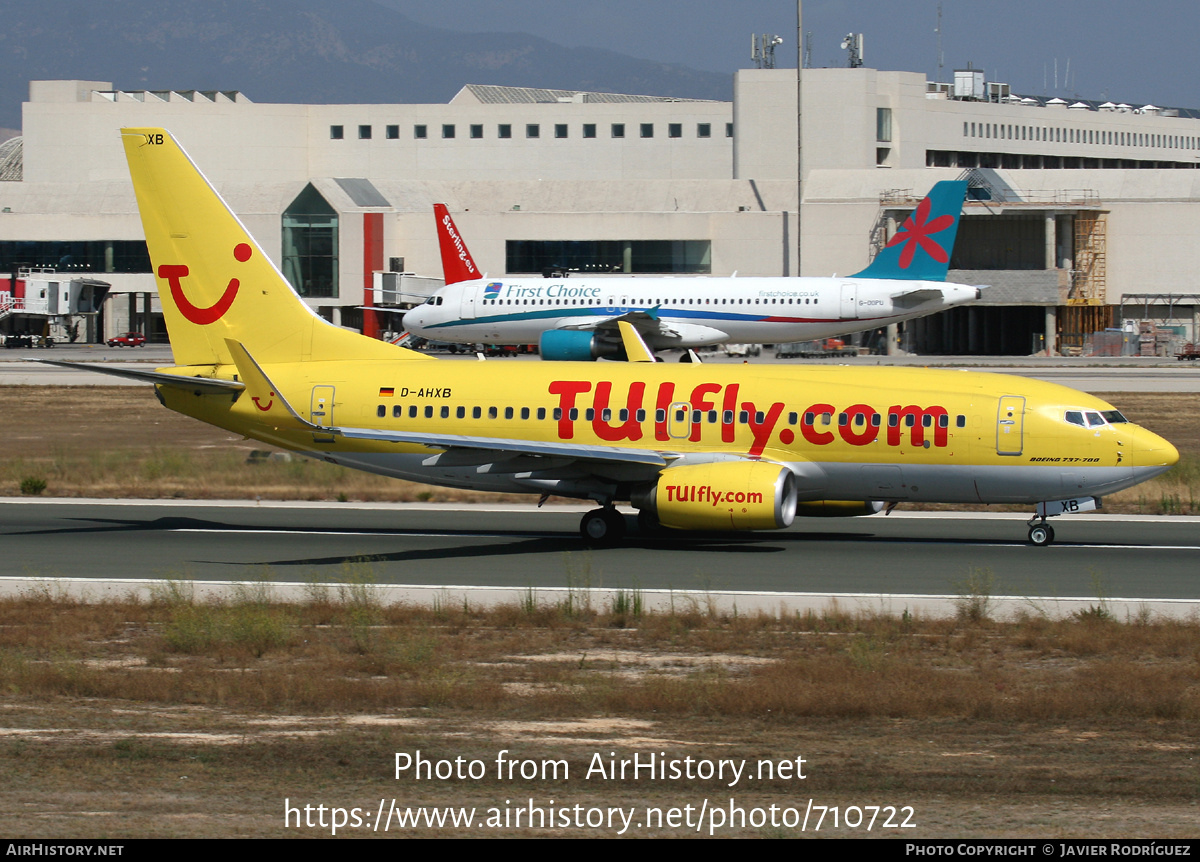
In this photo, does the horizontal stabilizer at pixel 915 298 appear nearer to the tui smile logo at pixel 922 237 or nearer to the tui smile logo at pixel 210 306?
the tui smile logo at pixel 922 237

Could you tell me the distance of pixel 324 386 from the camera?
28578mm

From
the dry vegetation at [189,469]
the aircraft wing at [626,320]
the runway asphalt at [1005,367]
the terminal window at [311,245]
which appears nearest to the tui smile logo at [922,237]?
the runway asphalt at [1005,367]

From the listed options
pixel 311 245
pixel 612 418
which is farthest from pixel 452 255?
pixel 612 418

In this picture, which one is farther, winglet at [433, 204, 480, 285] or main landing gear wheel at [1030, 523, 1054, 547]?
winglet at [433, 204, 480, 285]

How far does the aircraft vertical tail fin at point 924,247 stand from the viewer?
229 ft

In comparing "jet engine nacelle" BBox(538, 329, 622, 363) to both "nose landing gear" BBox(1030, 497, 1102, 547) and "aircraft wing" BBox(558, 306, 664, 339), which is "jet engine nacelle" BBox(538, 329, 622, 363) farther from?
"nose landing gear" BBox(1030, 497, 1102, 547)

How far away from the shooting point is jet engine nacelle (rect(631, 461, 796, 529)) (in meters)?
24.8

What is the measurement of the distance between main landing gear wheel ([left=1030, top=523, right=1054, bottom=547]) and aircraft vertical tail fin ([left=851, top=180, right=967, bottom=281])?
43711 millimetres

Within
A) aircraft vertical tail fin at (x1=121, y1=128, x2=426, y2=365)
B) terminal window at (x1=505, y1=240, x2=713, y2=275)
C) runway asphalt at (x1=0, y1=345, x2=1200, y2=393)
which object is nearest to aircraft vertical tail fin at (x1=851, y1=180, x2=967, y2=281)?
runway asphalt at (x1=0, y1=345, x2=1200, y2=393)

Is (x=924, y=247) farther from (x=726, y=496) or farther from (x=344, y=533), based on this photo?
(x=726, y=496)

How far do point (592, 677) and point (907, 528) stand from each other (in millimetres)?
14907

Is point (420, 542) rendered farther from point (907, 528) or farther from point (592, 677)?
point (592, 677)

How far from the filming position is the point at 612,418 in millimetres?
27234
